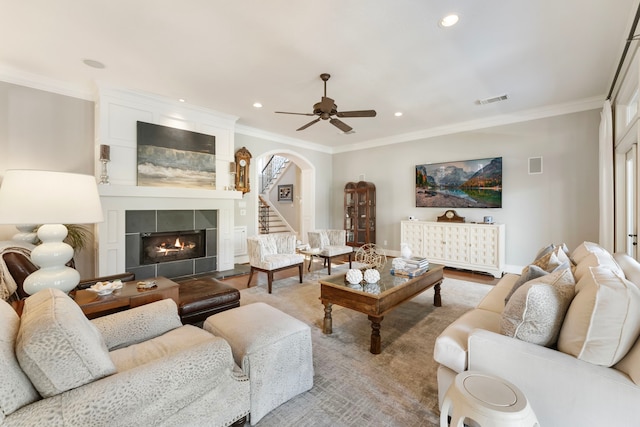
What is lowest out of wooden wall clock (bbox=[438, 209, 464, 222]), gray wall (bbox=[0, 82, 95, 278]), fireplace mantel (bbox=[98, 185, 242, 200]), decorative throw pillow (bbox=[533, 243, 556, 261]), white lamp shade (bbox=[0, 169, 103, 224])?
decorative throw pillow (bbox=[533, 243, 556, 261])

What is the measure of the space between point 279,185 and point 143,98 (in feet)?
19.8

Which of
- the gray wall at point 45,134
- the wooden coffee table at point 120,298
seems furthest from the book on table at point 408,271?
the gray wall at point 45,134

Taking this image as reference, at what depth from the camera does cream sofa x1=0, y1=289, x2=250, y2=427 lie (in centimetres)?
98

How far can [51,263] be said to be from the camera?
2.07 m

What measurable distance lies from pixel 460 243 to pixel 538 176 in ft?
5.74

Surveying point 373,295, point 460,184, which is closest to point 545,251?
point 373,295

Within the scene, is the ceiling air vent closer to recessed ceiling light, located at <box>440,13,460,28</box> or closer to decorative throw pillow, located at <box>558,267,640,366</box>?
recessed ceiling light, located at <box>440,13,460,28</box>

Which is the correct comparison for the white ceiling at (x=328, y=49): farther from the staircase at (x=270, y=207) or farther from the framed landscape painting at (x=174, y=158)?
the staircase at (x=270, y=207)

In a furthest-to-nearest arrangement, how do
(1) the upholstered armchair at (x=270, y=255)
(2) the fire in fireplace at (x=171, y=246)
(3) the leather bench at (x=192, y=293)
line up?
(2) the fire in fireplace at (x=171, y=246) → (1) the upholstered armchair at (x=270, y=255) → (3) the leather bench at (x=192, y=293)

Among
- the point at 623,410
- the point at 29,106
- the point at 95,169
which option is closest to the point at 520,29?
the point at 623,410

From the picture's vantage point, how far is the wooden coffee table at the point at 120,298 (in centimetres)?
217

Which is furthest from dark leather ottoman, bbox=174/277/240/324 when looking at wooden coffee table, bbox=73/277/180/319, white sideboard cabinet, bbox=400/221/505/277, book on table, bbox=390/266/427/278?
white sideboard cabinet, bbox=400/221/505/277

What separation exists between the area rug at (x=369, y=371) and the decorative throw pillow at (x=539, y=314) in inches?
30.0

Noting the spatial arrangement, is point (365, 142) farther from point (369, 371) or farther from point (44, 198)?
point (44, 198)
